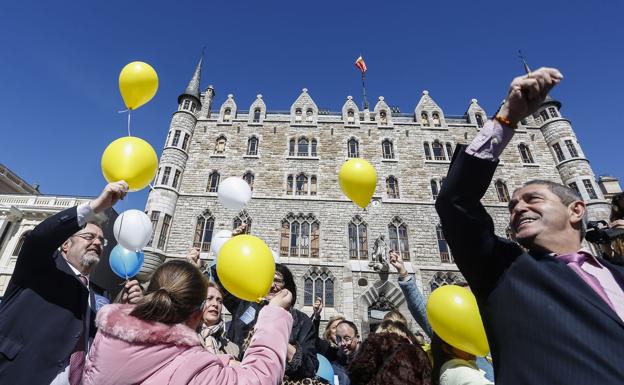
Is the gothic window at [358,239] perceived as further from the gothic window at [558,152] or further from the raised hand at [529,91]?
the raised hand at [529,91]

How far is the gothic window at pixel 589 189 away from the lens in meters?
14.3

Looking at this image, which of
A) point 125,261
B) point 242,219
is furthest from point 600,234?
point 242,219

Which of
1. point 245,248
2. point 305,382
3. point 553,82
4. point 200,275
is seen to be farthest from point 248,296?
point 553,82

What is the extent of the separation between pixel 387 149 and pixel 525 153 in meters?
7.49

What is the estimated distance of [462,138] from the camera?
1703cm

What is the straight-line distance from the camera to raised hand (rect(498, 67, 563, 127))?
1218mm

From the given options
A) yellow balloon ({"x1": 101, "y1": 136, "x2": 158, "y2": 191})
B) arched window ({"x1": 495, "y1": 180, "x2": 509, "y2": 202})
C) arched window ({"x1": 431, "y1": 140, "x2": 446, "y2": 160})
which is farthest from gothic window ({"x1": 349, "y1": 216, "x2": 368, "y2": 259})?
yellow balloon ({"x1": 101, "y1": 136, "x2": 158, "y2": 191})

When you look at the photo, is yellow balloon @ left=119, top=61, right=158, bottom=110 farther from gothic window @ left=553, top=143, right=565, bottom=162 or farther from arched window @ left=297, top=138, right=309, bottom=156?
gothic window @ left=553, top=143, right=565, bottom=162

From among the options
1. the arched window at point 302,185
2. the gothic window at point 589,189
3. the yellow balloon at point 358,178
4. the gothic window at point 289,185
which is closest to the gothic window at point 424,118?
the arched window at point 302,185

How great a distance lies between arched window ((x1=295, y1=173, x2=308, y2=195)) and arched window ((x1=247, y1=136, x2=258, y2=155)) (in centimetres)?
285

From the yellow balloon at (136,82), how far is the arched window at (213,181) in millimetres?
11899

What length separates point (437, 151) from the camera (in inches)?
667

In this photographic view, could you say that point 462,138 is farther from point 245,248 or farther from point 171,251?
point 245,248

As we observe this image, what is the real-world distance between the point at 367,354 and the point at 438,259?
12.9m
